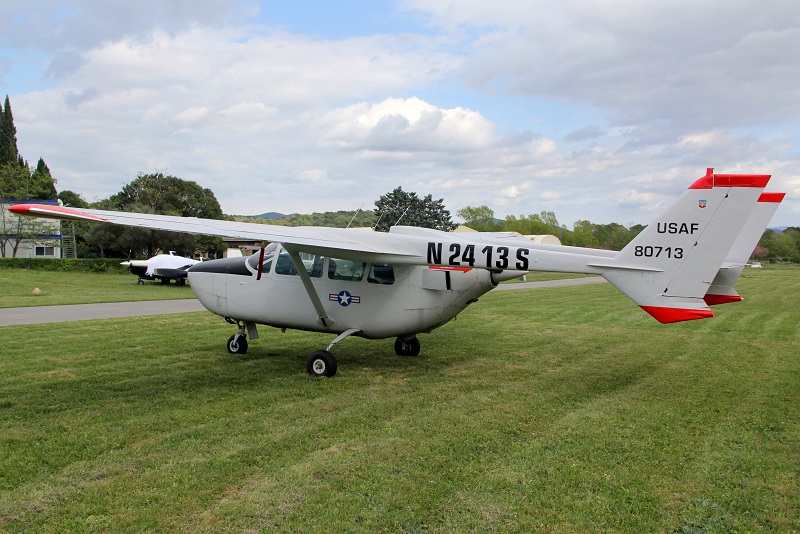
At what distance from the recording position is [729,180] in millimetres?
7027

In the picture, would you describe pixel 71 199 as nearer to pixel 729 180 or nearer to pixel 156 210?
pixel 156 210

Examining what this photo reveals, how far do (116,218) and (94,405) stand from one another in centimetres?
234

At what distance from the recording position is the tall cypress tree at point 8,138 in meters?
80.6

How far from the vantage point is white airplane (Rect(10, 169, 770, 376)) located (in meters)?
7.17

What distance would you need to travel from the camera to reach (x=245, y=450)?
5418mm

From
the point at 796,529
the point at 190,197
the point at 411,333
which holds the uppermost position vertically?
the point at 190,197

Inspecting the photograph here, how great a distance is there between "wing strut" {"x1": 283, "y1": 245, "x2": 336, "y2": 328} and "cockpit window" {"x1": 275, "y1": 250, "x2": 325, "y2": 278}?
0.28 metres

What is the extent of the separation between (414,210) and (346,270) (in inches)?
1757

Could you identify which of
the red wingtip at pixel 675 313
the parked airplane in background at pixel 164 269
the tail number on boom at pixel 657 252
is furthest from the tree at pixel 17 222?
the red wingtip at pixel 675 313

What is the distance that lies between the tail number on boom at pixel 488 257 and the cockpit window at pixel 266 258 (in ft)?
10.1

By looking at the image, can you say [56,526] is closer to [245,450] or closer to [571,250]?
[245,450]

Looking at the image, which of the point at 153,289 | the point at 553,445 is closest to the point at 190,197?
the point at 153,289

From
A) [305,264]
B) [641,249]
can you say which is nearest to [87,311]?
[305,264]

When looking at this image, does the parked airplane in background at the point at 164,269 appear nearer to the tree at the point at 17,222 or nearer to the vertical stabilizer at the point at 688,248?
the tree at the point at 17,222
